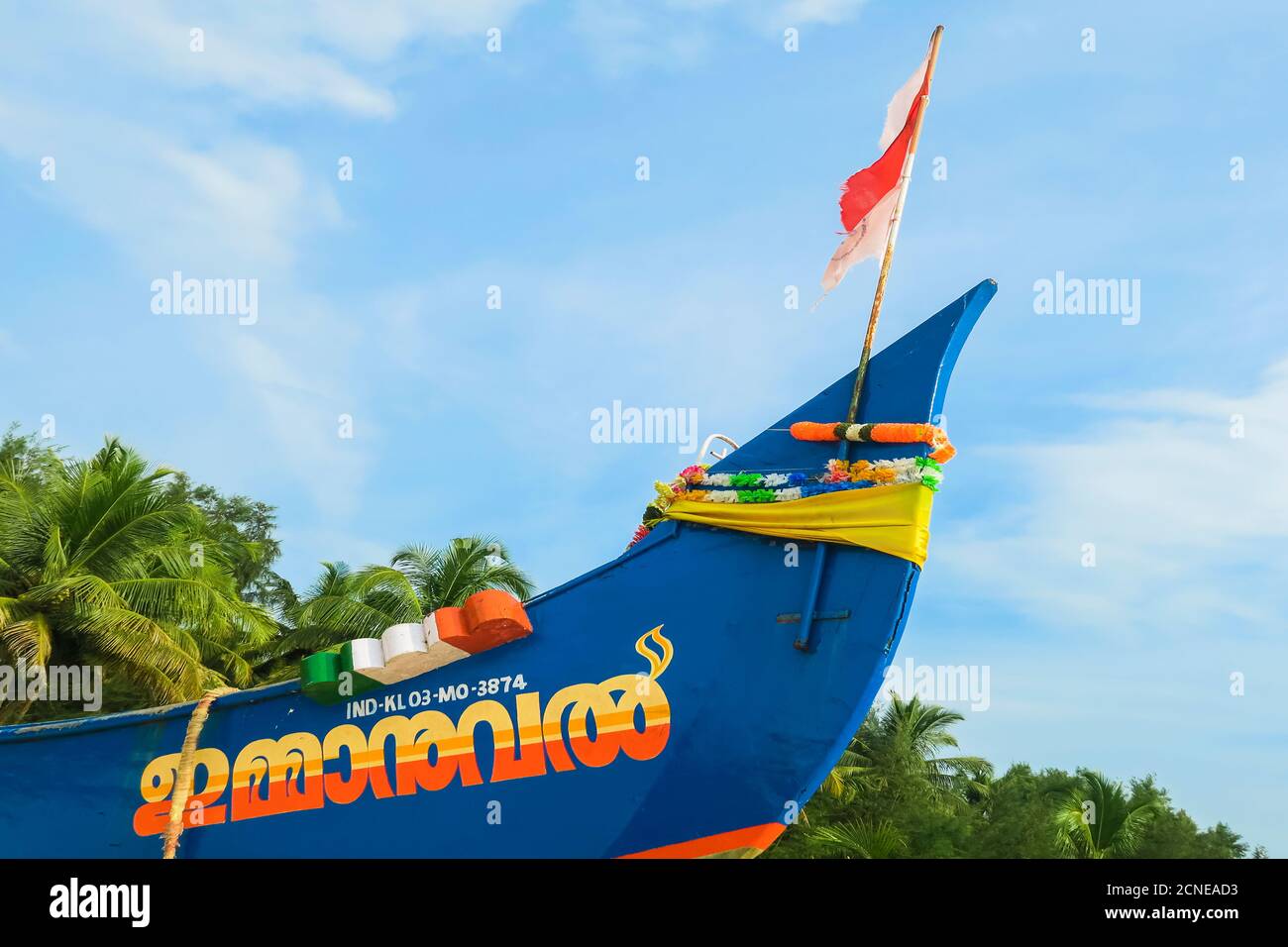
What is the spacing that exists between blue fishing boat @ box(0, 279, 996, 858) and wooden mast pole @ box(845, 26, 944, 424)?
68 millimetres

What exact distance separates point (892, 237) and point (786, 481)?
65.0 inches

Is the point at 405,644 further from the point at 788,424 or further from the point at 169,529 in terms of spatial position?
the point at 169,529

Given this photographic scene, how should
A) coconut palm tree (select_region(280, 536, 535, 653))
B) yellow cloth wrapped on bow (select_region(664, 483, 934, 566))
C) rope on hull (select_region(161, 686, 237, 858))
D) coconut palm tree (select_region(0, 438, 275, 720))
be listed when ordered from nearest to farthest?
yellow cloth wrapped on bow (select_region(664, 483, 934, 566)) < rope on hull (select_region(161, 686, 237, 858)) < coconut palm tree (select_region(0, 438, 275, 720)) < coconut palm tree (select_region(280, 536, 535, 653))

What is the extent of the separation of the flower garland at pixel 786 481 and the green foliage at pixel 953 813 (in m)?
12.1

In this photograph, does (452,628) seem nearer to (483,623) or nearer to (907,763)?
(483,623)

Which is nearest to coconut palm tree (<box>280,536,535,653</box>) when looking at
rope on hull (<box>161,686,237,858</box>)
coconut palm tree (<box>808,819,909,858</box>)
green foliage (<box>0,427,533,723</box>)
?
green foliage (<box>0,427,533,723</box>)

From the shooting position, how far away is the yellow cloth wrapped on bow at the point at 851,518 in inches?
242

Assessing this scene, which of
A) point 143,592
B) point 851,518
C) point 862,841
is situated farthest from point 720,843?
point 862,841

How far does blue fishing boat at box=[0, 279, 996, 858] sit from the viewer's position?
6.25m

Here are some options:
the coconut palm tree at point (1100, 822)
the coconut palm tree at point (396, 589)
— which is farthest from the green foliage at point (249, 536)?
the coconut palm tree at point (1100, 822)

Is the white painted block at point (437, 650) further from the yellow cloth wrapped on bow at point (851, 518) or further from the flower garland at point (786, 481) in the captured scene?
the yellow cloth wrapped on bow at point (851, 518)

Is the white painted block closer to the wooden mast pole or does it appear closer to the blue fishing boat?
the blue fishing boat

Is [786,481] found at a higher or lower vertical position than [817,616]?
higher

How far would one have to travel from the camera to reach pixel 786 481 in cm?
655
